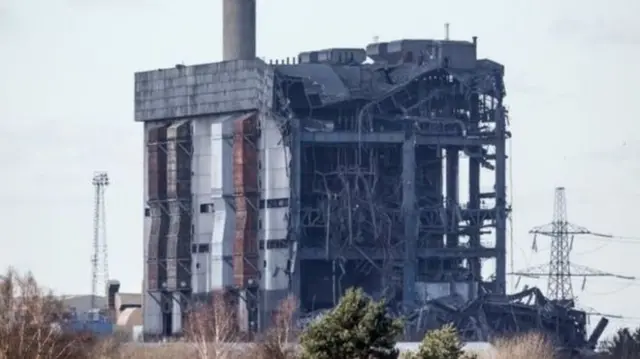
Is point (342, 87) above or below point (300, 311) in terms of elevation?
above

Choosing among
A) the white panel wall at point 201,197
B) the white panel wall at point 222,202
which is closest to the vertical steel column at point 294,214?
the white panel wall at point 222,202

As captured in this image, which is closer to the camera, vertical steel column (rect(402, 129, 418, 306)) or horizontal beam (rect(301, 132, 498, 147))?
horizontal beam (rect(301, 132, 498, 147))

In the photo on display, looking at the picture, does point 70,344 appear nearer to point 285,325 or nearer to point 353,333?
point 285,325

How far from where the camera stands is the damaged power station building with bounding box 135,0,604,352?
146125 mm

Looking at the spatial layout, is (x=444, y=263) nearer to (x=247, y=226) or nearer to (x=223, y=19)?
(x=247, y=226)

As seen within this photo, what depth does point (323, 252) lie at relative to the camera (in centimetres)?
14588

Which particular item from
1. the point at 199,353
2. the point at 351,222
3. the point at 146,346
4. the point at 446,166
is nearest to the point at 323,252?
the point at 351,222

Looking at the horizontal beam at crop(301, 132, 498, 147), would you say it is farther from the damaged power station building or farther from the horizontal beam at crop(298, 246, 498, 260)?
the horizontal beam at crop(298, 246, 498, 260)

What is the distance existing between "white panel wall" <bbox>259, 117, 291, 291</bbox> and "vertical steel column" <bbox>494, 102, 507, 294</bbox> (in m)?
14.9

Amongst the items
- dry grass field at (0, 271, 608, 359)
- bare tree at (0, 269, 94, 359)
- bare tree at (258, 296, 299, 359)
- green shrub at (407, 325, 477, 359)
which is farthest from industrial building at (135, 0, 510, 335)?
green shrub at (407, 325, 477, 359)

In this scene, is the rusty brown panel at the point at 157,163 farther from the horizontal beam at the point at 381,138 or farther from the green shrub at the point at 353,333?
the green shrub at the point at 353,333

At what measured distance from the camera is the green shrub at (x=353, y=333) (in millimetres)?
55625

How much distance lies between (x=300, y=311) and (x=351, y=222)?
669cm

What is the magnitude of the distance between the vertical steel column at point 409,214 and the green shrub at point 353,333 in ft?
297
